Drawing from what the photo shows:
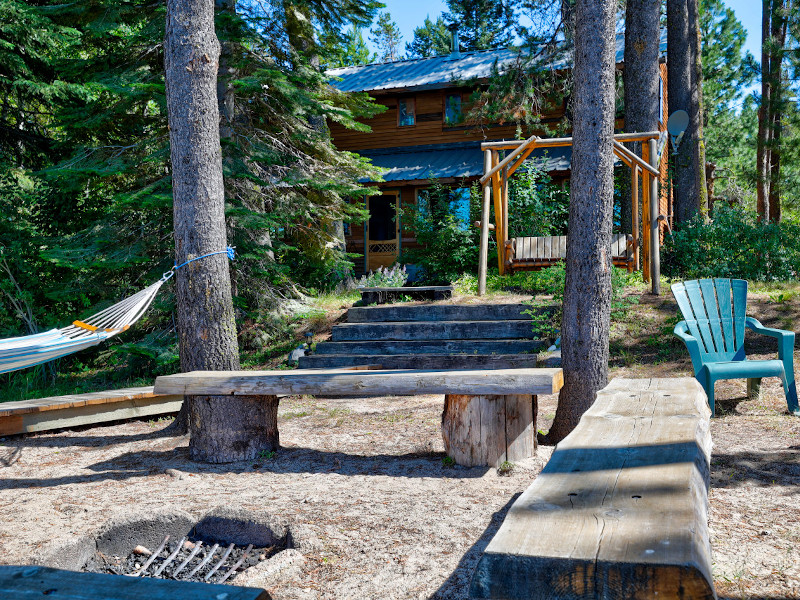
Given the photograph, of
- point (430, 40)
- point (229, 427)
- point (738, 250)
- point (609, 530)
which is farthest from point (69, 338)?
point (430, 40)

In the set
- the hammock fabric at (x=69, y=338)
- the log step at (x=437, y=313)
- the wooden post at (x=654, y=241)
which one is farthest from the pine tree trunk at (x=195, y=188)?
the wooden post at (x=654, y=241)

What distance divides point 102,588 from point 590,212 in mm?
4156

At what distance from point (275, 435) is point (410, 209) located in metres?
9.70

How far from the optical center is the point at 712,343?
5.84 metres

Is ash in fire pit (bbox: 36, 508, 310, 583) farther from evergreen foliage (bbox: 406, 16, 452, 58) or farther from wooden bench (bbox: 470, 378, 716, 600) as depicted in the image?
evergreen foliage (bbox: 406, 16, 452, 58)

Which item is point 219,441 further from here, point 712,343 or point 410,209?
point 410,209

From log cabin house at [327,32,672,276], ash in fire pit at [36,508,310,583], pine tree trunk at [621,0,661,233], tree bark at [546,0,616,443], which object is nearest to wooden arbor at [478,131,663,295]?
pine tree trunk at [621,0,661,233]

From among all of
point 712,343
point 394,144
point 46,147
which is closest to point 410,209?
point 394,144

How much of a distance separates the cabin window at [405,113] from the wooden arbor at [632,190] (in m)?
7.83

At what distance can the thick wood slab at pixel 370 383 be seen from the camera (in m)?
4.14

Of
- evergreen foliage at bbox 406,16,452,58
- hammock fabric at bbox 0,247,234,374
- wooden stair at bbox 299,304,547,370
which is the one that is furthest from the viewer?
evergreen foliage at bbox 406,16,452,58

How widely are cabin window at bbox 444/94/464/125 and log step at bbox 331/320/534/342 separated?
8777 mm

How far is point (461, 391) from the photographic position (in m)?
4.24

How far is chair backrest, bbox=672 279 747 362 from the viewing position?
230 inches
